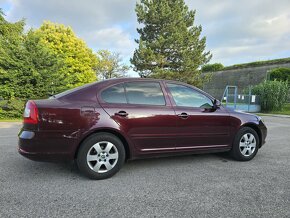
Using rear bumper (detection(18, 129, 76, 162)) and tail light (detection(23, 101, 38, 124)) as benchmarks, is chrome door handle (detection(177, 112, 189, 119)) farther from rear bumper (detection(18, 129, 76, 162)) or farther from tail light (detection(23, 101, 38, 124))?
tail light (detection(23, 101, 38, 124))

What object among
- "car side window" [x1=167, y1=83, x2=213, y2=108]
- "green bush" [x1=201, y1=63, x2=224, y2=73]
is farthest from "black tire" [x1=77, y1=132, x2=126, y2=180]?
"green bush" [x1=201, y1=63, x2=224, y2=73]

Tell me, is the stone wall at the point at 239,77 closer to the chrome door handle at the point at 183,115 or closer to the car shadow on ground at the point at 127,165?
the car shadow on ground at the point at 127,165

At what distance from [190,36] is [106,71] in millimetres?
24167

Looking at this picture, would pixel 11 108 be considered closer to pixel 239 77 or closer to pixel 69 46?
pixel 69 46

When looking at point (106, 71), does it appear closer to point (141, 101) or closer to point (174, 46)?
point (174, 46)

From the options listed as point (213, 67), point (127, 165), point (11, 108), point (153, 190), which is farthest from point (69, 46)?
point (213, 67)

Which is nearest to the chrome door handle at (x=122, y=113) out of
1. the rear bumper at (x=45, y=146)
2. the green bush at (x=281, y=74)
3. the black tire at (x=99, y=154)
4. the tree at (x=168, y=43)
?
the black tire at (x=99, y=154)

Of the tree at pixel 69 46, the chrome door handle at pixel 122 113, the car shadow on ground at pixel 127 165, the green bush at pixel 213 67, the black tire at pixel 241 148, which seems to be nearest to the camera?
the chrome door handle at pixel 122 113

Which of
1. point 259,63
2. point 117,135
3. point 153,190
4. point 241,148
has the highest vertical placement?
point 259,63

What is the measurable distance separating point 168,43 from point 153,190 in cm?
2179

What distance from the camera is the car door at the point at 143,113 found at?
386cm

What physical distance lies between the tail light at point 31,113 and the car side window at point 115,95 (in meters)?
0.98

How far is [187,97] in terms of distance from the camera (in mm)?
4535

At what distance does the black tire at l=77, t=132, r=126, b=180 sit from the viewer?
3.63 metres
